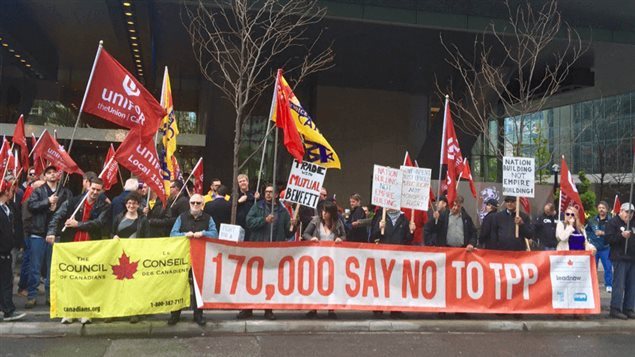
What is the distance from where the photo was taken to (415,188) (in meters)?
8.81

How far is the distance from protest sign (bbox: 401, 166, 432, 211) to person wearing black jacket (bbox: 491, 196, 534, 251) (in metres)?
1.22

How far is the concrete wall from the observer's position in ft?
81.9

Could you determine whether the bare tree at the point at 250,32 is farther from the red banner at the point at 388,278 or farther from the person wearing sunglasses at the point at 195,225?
the red banner at the point at 388,278

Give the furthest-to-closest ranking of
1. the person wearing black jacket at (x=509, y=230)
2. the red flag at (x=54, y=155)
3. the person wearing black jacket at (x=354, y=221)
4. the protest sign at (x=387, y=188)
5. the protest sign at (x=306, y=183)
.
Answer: the red flag at (x=54, y=155) → the person wearing black jacket at (x=354, y=221) → the person wearing black jacket at (x=509, y=230) → the protest sign at (x=387, y=188) → the protest sign at (x=306, y=183)

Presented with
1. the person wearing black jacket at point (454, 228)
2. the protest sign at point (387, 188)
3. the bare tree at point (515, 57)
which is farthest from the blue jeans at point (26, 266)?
the bare tree at point (515, 57)

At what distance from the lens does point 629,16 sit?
17297 mm

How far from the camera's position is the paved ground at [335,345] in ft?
20.4

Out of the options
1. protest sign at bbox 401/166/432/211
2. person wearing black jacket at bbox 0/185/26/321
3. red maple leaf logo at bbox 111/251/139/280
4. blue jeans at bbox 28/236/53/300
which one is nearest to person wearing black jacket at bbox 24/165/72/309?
blue jeans at bbox 28/236/53/300

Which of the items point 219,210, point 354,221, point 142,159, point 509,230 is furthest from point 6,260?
point 509,230

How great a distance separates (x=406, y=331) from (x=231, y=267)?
2.61 meters

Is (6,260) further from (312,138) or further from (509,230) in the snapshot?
(509,230)

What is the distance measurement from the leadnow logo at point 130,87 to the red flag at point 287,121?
2.03 meters

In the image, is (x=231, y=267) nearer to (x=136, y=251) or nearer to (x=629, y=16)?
(x=136, y=251)

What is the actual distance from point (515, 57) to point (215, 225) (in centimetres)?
1358
